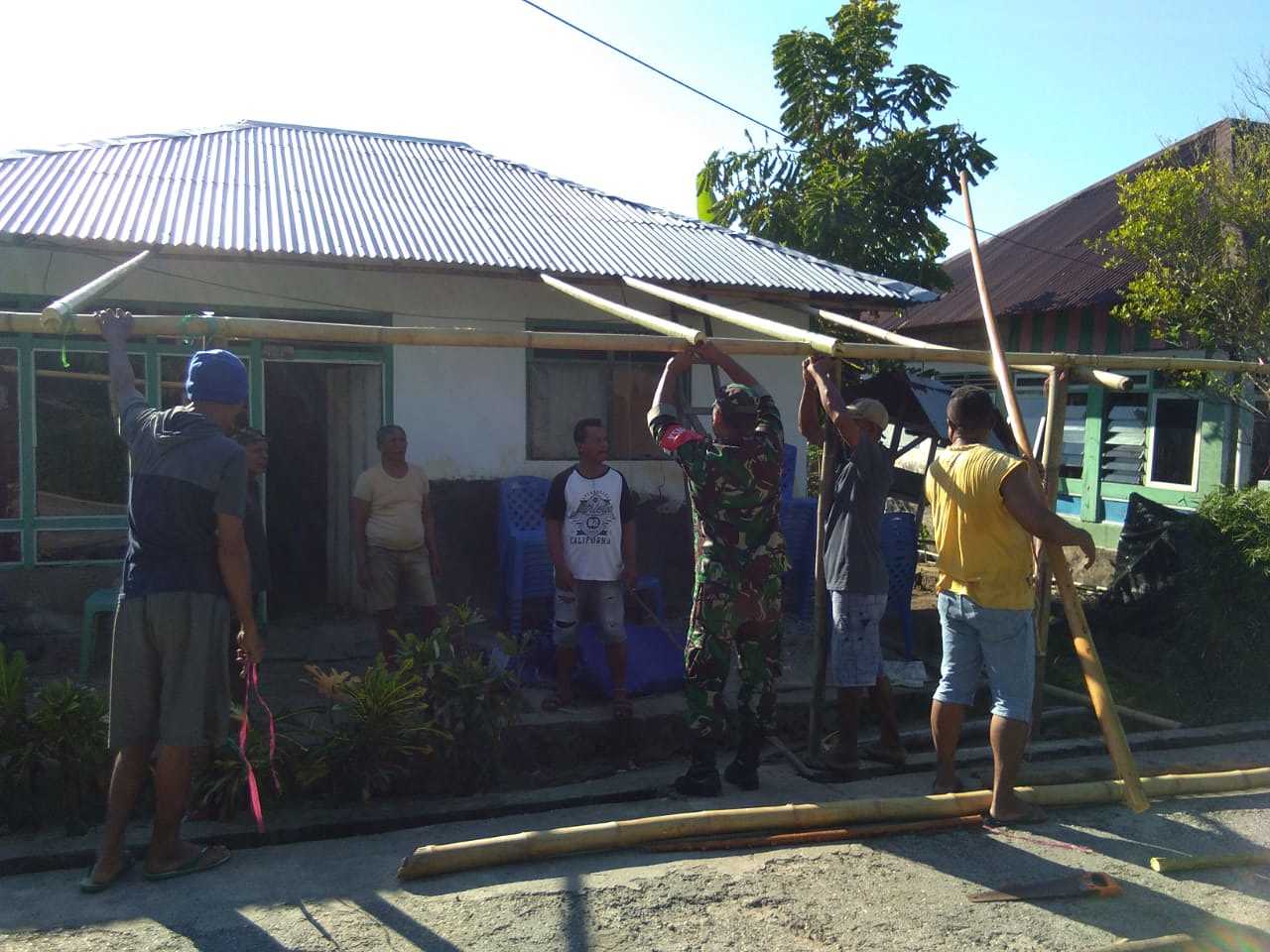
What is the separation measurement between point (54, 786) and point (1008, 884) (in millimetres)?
3802

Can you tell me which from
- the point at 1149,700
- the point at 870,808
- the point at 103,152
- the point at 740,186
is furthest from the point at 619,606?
the point at 740,186

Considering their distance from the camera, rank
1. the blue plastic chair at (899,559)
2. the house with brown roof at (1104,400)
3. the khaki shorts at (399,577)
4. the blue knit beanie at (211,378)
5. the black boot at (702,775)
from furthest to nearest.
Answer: the house with brown roof at (1104,400) → the blue plastic chair at (899,559) → the khaki shorts at (399,577) → the black boot at (702,775) → the blue knit beanie at (211,378)

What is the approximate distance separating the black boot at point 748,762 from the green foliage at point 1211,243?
606 cm

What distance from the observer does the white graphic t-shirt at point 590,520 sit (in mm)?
5523

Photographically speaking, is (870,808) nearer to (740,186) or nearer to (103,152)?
(103,152)

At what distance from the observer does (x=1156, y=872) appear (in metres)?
3.91

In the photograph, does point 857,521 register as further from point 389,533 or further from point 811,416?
point 389,533

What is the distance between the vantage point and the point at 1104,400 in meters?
11.9

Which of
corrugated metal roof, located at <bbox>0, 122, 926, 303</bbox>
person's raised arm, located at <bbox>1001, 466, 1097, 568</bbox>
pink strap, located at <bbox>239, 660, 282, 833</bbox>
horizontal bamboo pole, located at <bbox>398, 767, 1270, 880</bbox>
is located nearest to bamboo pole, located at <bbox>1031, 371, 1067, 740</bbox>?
horizontal bamboo pole, located at <bbox>398, 767, 1270, 880</bbox>

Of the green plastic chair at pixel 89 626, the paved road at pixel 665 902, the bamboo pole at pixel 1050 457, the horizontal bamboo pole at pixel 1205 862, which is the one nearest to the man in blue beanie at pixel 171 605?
the paved road at pixel 665 902

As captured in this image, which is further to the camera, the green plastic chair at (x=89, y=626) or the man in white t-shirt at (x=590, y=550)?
the green plastic chair at (x=89, y=626)

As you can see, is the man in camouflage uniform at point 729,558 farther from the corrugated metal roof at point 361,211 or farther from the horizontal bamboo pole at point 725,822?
the corrugated metal roof at point 361,211

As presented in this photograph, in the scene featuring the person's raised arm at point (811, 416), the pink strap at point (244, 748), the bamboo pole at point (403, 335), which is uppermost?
the bamboo pole at point (403, 335)

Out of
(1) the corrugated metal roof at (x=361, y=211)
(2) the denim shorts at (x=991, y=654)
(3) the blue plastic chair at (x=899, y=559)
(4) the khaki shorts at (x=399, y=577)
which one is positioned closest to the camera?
A: (2) the denim shorts at (x=991, y=654)
